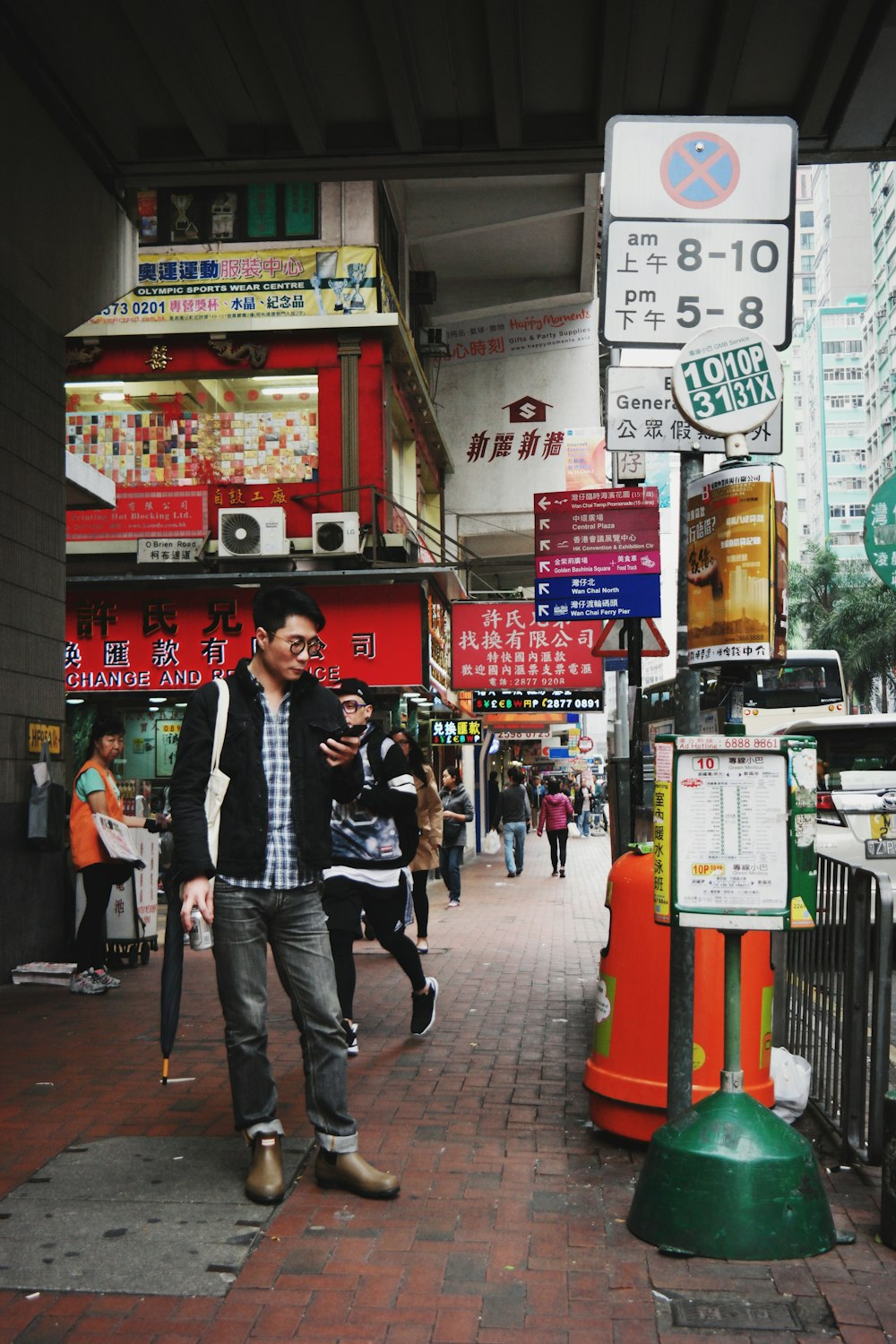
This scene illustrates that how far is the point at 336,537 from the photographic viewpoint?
16.8m

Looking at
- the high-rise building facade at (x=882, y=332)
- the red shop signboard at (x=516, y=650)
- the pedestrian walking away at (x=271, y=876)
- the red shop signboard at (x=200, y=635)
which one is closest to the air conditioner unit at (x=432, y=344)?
the red shop signboard at (x=516, y=650)

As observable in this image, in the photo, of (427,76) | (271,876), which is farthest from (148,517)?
(271,876)

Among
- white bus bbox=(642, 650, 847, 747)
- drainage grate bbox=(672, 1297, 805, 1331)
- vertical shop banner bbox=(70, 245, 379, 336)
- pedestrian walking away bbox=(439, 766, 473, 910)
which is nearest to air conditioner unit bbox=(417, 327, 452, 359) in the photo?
vertical shop banner bbox=(70, 245, 379, 336)

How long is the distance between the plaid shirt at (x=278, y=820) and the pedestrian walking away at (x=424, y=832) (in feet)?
15.4

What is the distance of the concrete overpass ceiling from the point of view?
283 inches

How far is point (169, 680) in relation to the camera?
17.7 metres

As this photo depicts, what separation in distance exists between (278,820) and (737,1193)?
6.31ft

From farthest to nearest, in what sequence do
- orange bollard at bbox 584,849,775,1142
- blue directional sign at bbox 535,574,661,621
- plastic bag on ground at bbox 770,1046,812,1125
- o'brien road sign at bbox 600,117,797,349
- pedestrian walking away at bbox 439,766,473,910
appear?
1. pedestrian walking away at bbox 439,766,473,910
2. blue directional sign at bbox 535,574,661,621
3. plastic bag on ground at bbox 770,1046,812,1125
4. orange bollard at bbox 584,849,775,1142
5. o'brien road sign at bbox 600,117,797,349

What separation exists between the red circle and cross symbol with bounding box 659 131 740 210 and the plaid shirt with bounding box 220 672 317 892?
2348mm

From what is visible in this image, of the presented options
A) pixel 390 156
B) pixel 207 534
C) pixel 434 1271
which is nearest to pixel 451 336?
pixel 207 534

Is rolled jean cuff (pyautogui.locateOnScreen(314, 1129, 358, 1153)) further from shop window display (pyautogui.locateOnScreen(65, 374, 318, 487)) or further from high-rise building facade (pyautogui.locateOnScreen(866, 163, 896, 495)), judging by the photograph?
high-rise building facade (pyautogui.locateOnScreen(866, 163, 896, 495))

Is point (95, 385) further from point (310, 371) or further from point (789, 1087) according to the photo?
point (789, 1087)

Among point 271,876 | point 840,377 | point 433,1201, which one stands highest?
point 840,377

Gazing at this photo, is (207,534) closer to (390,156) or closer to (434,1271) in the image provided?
(390,156)
